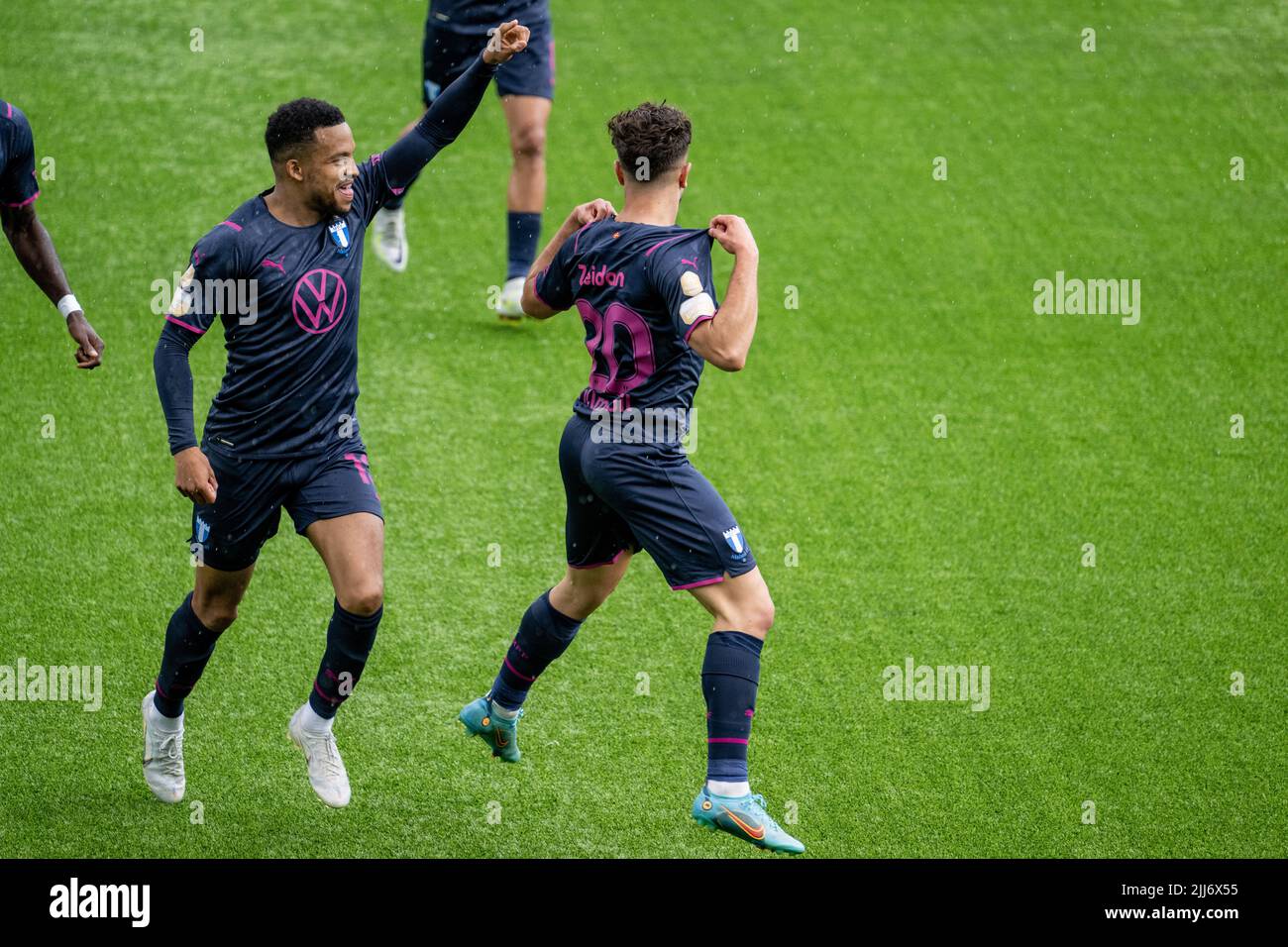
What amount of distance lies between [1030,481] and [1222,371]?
1.65 m

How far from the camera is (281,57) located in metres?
10.7

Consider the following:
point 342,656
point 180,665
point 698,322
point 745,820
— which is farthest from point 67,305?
point 745,820

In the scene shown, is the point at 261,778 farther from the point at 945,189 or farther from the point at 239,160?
the point at 945,189

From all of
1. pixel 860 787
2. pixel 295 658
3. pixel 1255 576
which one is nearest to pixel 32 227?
pixel 295 658

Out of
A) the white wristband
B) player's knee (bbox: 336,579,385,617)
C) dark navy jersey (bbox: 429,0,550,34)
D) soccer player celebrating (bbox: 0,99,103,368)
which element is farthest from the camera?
dark navy jersey (bbox: 429,0,550,34)

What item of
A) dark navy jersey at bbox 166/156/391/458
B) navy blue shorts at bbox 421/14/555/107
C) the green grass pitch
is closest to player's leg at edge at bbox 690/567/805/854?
the green grass pitch

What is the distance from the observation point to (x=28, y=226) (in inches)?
202

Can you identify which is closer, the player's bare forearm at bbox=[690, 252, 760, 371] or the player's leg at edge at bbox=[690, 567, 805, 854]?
the player's bare forearm at bbox=[690, 252, 760, 371]

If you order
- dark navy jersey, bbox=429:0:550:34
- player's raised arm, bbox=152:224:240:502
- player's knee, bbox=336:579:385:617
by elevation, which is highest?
dark navy jersey, bbox=429:0:550:34

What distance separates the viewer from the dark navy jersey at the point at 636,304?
13.5 ft

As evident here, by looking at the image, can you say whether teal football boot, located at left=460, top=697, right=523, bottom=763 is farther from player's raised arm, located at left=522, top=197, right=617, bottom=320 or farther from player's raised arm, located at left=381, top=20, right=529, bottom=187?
player's raised arm, located at left=381, top=20, right=529, bottom=187

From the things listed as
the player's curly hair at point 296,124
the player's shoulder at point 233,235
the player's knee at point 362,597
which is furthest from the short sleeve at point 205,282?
the player's knee at point 362,597

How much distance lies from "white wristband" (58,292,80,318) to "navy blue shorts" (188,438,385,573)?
102cm

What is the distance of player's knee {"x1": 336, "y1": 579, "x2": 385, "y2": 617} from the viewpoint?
4.31 m
